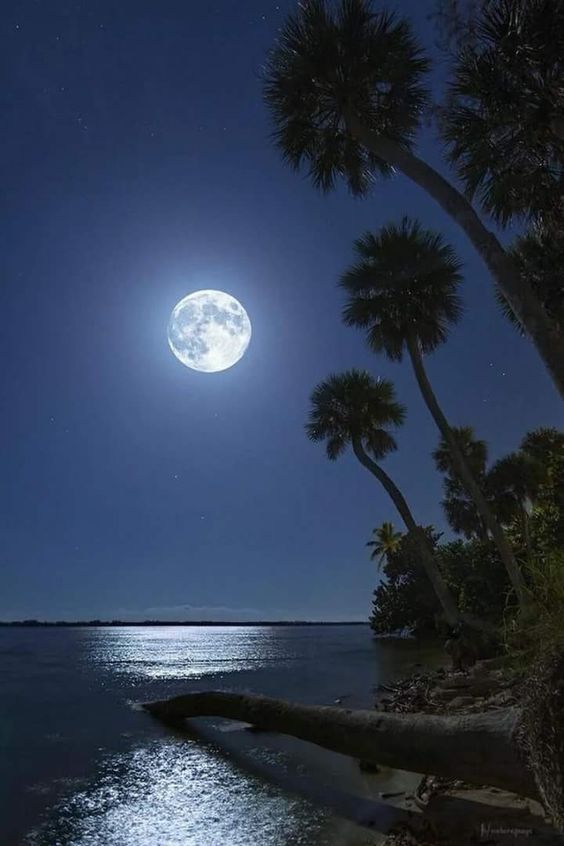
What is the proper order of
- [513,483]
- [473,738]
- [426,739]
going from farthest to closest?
[513,483], [426,739], [473,738]

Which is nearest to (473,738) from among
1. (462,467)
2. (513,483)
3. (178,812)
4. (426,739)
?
(426,739)

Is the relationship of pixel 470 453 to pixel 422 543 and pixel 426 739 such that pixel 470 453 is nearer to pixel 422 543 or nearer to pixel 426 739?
pixel 422 543

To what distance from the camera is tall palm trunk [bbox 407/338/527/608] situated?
1886 centimetres

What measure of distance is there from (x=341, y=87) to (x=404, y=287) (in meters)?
11.5

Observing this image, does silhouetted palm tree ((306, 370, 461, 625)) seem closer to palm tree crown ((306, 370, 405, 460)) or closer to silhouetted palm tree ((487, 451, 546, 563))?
palm tree crown ((306, 370, 405, 460))

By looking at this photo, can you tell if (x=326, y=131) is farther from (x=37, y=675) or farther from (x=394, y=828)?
(x=37, y=675)

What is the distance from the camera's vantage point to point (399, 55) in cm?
1091

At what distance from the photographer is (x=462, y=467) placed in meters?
20.0

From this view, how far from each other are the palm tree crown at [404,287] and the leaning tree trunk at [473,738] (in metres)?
16.7

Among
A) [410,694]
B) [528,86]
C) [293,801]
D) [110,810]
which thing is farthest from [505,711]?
[410,694]

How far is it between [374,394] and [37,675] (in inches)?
972

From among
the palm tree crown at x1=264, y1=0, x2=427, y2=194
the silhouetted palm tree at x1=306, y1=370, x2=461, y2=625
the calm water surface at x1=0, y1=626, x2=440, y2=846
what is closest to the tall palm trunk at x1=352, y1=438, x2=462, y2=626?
the silhouetted palm tree at x1=306, y1=370, x2=461, y2=625

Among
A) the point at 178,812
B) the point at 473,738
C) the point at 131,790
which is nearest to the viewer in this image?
the point at 473,738

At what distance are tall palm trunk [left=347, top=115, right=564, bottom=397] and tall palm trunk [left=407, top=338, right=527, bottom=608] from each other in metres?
12.2
